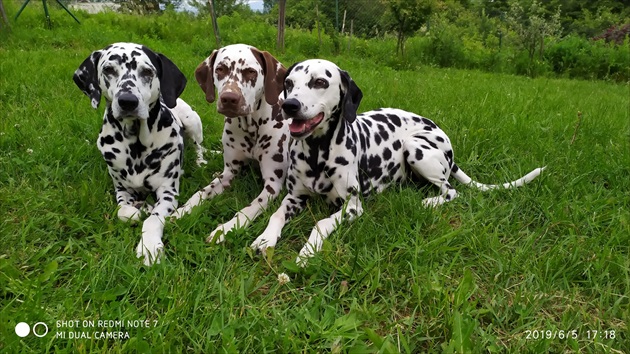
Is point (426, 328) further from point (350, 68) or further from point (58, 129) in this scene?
point (350, 68)

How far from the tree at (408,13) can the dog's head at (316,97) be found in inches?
401

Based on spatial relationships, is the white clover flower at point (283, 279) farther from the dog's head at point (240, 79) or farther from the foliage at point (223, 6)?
the foliage at point (223, 6)

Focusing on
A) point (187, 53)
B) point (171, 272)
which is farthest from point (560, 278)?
point (187, 53)

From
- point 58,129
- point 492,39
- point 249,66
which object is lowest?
point 492,39

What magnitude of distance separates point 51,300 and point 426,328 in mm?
1912

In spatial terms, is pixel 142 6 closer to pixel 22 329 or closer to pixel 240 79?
pixel 240 79

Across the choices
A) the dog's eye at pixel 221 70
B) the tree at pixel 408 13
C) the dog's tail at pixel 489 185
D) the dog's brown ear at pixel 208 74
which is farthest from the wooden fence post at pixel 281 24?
the dog's tail at pixel 489 185

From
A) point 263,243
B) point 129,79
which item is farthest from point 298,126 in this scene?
point 129,79

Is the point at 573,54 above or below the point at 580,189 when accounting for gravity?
below

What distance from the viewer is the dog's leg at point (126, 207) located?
305 cm

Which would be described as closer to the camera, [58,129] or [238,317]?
[238,317]

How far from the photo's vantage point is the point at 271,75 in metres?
3.48

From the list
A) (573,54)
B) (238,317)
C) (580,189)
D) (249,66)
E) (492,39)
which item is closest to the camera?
(238,317)

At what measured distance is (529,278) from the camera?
8.45ft
